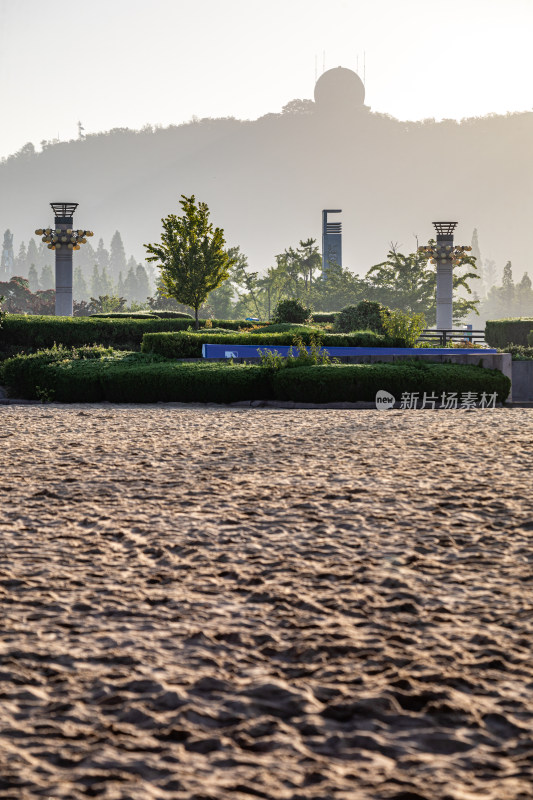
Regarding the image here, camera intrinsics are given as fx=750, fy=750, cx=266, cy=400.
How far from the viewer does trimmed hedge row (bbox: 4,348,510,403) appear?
15539 millimetres

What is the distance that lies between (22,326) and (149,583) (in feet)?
70.7

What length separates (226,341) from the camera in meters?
21.3

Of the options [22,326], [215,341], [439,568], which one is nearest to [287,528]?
[439,568]

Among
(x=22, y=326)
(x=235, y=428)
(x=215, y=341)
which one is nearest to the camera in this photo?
(x=235, y=428)

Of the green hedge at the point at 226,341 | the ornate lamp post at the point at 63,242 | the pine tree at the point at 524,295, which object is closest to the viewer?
the green hedge at the point at 226,341

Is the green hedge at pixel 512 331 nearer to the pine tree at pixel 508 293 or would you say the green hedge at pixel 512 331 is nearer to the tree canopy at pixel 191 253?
the tree canopy at pixel 191 253

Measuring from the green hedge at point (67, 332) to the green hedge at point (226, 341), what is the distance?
491 centimetres

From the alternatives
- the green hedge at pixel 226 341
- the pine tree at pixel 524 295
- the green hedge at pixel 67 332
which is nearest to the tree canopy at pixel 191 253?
the green hedge at pixel 67 332

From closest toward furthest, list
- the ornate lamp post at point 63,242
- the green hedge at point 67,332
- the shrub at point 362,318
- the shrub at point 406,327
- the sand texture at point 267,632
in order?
the sand texture at point 267,632, the shrub at point 406,327, the green hedge at point 67,332, the shrub at point 362,318, the ornate lamp post at point 63,242

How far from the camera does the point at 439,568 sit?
4.89 metres

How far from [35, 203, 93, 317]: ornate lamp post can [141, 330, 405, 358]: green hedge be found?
1521cm

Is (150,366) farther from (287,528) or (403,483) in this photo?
(287,528)
